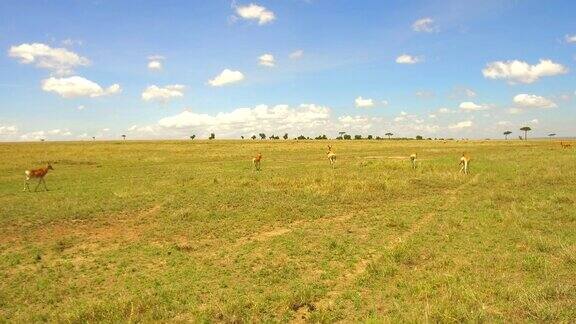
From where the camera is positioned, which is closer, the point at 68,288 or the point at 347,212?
the point at 68,288

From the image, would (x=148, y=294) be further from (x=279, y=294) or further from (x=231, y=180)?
(x=231, y=180)

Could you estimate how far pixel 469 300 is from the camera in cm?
899

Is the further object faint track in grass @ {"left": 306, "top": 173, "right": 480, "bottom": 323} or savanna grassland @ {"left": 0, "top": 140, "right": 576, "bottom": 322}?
faint track in grass @ {"left": 306, "top": 173, "right": 480, "bottom": 323}

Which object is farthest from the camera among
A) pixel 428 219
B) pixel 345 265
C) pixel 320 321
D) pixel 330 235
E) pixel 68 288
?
pixel 428 219

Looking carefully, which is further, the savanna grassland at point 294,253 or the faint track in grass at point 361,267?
the faint track in grass at point 361,267

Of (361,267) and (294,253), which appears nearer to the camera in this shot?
(361,267)

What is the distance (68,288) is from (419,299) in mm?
8135

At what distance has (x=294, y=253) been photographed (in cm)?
1327

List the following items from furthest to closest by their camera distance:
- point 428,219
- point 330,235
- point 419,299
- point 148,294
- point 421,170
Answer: point 421,170, point 428,219, point 330,235, point 148,294, point 419,299

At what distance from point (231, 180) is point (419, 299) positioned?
62.7 ft

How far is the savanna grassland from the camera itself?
9.27 m

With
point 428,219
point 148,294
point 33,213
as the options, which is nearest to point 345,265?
point 148,294

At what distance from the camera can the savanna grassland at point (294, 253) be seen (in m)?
9.27

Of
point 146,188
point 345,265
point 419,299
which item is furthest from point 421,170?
point 419,299
